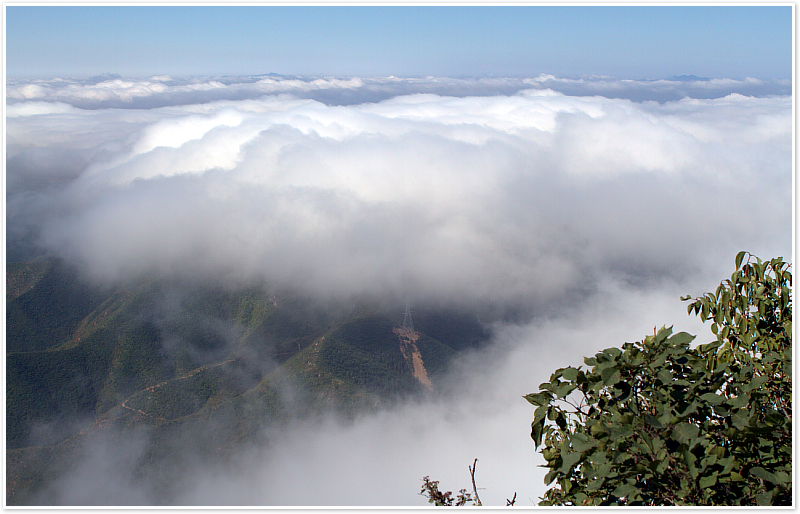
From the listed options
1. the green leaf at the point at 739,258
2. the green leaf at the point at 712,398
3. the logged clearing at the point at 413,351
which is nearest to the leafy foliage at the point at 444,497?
the green leaf at the point at 712,398

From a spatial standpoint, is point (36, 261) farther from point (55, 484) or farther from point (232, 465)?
point (232, 465)

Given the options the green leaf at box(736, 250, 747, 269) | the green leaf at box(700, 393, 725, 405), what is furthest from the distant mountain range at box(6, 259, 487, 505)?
the green leaf at box(700, 393, 725, 405)

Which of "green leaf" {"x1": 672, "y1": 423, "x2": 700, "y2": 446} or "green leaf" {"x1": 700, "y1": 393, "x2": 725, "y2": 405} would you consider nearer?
"green leaf" {"x1": 672, "y1": 423, "x2": 700, "y2": 446}

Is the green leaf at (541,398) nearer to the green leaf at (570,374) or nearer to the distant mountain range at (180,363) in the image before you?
the green leaf at (570,374)

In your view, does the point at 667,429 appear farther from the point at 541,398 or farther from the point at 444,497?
the point at 444,497

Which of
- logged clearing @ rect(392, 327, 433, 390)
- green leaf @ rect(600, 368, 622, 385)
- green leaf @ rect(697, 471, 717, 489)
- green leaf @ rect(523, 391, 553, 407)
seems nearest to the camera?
green leaf @ rect(697, 471, 717, 489)

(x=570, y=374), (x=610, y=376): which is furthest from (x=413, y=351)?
(x=610, y=376)

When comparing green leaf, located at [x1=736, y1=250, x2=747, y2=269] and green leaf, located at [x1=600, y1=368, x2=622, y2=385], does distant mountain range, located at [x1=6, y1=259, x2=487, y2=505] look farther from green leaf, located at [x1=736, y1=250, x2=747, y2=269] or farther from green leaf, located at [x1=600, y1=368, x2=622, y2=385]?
green leaf, located at [x1=600, y1=368, x2=622, y2=385]
